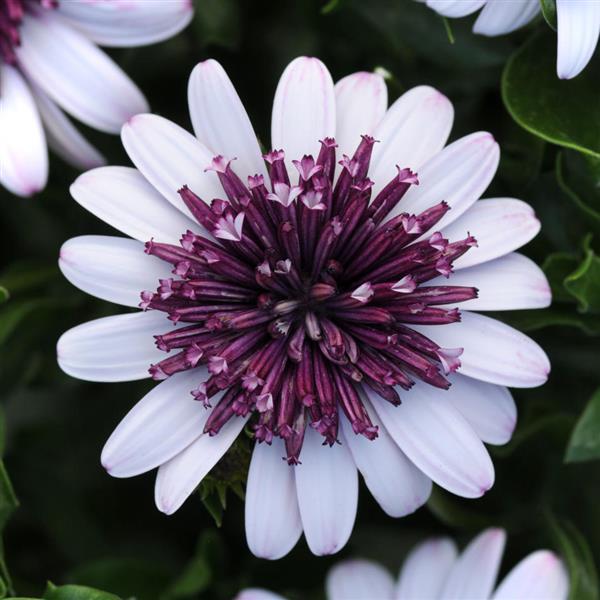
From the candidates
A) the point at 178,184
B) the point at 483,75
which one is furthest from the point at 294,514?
the point at 483,75

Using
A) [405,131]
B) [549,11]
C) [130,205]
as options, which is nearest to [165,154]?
[130,205]

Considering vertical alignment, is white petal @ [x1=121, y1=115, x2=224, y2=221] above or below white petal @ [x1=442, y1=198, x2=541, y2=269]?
above

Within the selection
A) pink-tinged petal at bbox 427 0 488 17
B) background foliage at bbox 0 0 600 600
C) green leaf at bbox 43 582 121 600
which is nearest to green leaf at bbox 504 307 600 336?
background foliage at bbox 0 0 600 600

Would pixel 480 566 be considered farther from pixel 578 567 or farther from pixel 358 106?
pixel 358 106

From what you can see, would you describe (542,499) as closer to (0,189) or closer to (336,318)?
(336,318)

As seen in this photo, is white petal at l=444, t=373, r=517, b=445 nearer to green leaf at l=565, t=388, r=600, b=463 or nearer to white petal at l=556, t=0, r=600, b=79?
green leaf at l=565, t=388, r=600, b=463

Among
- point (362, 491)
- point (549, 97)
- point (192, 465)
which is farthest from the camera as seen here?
point (362, 491)
